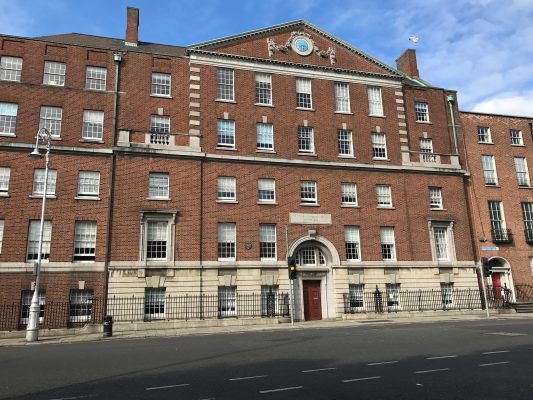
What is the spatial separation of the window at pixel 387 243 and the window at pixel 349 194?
9.96 ft

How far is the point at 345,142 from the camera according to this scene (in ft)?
111

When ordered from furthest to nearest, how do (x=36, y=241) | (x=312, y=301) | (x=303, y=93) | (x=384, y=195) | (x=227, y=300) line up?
(x=303, y=93) < (x=384, y=195) < (x=312, y=301) < (x=227, y=300) < (x=36, y=241)

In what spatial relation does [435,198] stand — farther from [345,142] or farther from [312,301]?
[312,301]

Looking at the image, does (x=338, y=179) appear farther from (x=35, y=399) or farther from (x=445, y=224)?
(x=35, y=399)

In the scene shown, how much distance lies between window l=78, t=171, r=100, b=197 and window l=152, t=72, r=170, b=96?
7.36m

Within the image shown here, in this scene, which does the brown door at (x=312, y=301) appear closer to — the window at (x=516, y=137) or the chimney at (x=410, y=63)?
the chimney at (x=410, y=63)

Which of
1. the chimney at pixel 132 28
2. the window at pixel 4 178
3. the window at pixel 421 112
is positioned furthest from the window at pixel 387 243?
the window at pixel 4 178

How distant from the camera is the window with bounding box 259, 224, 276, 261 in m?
29.7

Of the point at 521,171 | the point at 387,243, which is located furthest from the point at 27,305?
the point at 521,171

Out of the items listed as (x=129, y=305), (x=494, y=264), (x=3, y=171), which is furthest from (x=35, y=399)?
(x=494, y=264)

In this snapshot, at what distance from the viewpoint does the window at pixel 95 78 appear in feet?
97.2

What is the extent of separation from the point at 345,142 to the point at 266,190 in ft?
25.7

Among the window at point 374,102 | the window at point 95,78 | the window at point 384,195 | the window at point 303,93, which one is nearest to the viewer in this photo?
the window at point 95,78

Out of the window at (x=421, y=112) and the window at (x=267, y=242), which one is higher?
the window at (x=421, y=112)
